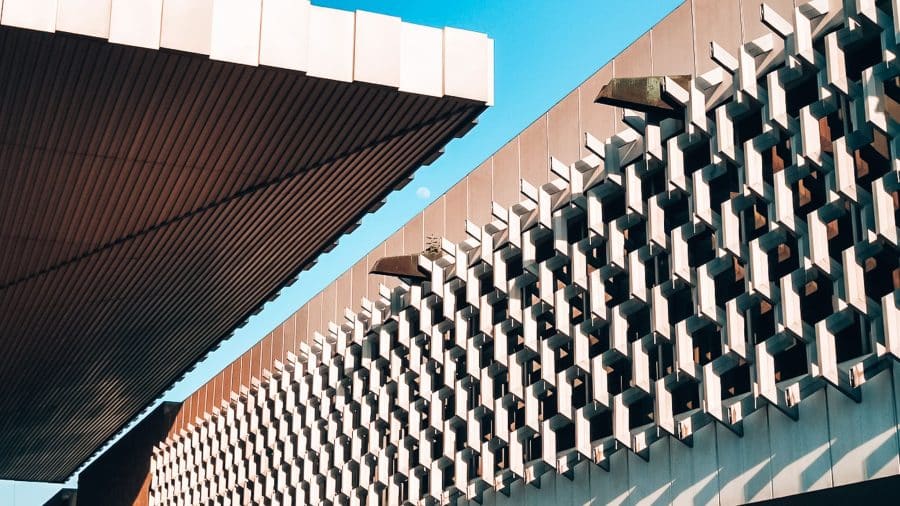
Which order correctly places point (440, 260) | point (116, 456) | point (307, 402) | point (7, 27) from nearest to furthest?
point (7, 27) < point (440, 260) < point (307, 402) < point (116, 456)

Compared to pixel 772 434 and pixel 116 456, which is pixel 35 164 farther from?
pixel 116 456

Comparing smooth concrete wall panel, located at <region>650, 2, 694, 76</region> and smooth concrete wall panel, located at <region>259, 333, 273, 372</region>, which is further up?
smooth concrete wall panel, located at <region>650, 2, 694, 76</region>

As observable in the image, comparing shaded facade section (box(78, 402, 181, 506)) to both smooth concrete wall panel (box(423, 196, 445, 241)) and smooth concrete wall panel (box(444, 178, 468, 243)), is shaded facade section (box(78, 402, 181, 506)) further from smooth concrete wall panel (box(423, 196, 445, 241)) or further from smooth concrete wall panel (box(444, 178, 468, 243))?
smooth concrete wall panel (box(444, 178, 468, 243))

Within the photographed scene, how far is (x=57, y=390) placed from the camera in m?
34.5

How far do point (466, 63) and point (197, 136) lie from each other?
3807mm

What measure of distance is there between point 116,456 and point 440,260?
2719cm

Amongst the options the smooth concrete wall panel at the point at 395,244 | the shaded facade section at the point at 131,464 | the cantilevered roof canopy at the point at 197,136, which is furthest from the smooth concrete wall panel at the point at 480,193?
the shaded facade section at the point at 131,464

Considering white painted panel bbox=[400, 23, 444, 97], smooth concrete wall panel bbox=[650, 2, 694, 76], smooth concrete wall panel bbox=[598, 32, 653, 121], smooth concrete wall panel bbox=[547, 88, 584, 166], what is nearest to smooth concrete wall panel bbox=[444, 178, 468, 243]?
smooth concrete wall panel bbox=[547, 88, 584, 166]

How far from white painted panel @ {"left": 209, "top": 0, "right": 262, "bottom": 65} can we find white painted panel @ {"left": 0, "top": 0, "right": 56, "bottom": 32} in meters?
1.72

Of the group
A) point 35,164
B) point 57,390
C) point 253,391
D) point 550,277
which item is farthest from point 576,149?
point 57,390

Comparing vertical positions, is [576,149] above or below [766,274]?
above

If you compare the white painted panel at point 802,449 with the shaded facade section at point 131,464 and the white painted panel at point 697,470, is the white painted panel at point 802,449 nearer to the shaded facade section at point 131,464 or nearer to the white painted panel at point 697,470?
the white painted panel at point 697,470

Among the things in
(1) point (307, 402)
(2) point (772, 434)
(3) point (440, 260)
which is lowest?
(2) point (772, 434)

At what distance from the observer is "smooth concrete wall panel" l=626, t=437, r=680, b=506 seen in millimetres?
16703
